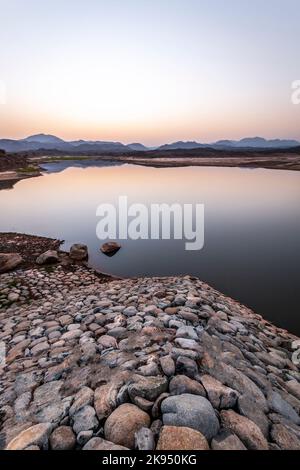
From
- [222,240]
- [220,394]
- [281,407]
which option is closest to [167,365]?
[220,394]

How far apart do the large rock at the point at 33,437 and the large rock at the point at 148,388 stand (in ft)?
3.01

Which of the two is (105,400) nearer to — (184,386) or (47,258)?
(184,386)

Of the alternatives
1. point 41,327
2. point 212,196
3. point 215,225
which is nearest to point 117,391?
point 41,327

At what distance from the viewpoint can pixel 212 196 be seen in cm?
2702

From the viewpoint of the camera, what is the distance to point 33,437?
2773 millimetres

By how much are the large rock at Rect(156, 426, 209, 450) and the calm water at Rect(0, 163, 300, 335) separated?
19.0 feet

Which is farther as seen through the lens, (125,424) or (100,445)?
(125,424)

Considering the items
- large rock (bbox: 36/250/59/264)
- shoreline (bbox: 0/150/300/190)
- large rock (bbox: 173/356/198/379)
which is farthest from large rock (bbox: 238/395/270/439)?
shoreline (bbox: 0/150/300/190)

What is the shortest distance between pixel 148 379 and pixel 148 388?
152mm

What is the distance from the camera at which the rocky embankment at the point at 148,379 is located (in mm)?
2746
